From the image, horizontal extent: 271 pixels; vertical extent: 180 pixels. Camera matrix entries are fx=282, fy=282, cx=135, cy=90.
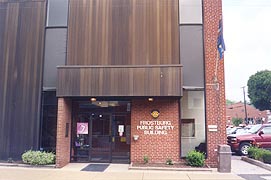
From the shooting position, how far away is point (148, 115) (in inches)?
506

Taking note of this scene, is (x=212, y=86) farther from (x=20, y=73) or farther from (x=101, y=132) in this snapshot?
(x=20, y=73)

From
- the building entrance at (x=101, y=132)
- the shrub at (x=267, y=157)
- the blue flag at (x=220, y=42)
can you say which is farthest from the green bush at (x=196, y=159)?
the blue flag at (x=220, y=42)

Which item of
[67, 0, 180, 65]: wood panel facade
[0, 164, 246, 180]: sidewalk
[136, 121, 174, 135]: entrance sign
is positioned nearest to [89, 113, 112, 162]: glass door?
[136, 121, 174, 135]: entrance sign

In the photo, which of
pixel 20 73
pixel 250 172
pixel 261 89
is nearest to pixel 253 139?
pixel 250 172

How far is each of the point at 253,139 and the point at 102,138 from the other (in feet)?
29.3

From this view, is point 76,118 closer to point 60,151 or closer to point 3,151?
point 60,151

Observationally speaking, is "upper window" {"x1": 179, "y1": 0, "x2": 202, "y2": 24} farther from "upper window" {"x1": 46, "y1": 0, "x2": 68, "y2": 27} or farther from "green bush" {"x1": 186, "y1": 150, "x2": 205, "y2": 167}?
"green bush" {"x1": 186, "y1": 150, "x2": 205, "y2": 167}

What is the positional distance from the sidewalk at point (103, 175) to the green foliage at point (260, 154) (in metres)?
3.00

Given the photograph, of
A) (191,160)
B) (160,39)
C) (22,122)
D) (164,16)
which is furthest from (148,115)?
(22,122)

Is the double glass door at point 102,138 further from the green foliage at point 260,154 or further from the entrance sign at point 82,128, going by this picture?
the green foliage at point 260,154

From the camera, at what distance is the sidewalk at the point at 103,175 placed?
9.88m

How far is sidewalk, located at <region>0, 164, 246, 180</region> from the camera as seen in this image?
988cm

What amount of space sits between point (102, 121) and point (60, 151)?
8.17ft

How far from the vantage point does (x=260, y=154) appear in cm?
1328
